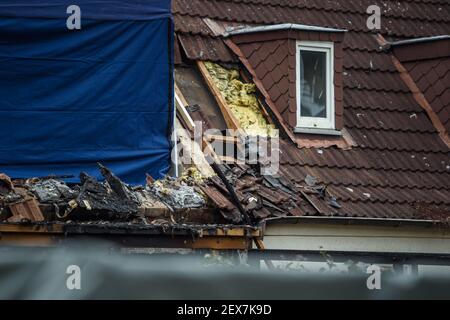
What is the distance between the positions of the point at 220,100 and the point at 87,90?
68.7 inches

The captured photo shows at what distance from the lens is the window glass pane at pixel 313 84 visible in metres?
18.2

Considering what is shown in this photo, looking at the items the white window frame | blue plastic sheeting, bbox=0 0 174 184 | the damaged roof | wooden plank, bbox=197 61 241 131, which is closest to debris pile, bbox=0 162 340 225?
the damaged roof

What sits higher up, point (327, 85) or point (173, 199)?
point (327, 85)

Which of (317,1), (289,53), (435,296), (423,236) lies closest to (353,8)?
(317,1)

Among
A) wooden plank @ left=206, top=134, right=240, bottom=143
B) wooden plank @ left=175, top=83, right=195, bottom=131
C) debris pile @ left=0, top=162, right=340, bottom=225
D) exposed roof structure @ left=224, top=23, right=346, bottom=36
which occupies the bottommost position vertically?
debris pile @ left=0, top=162, right=340, bottom=225

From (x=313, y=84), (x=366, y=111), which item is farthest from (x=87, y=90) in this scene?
(x=366, y=111)

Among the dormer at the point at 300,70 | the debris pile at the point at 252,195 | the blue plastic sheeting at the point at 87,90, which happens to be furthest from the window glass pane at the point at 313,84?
the blue plastic sheeting at the point at 87,90

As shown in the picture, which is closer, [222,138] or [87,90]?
[87,90]

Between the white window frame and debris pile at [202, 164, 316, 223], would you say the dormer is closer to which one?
the white window frame

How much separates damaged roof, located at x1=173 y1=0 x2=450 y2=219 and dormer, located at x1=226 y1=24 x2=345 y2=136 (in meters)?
0.28

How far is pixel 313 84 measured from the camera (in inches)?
719

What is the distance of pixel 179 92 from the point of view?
693 inches

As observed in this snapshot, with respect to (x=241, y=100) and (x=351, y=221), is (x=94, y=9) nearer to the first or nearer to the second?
(x=241, y=100)

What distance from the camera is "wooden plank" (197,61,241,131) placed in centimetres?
1736
